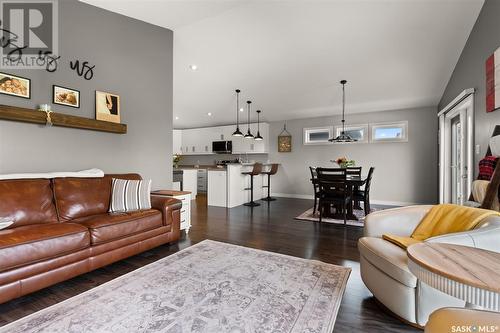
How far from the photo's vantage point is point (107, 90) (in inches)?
125

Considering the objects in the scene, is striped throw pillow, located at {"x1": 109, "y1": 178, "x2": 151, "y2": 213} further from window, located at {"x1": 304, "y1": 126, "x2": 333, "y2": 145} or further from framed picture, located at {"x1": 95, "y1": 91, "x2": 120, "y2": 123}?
window, located at {"x1": 304, "y1": 126, "x2": 333, "y2": 145}

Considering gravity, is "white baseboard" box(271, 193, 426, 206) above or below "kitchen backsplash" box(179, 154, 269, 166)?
below

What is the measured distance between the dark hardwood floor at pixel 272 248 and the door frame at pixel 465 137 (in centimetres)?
169

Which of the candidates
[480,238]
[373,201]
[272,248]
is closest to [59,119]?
[272,248]

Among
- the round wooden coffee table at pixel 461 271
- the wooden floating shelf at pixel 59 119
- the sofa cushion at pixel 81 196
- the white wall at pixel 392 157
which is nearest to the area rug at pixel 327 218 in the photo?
the white wall at pixel 392 157

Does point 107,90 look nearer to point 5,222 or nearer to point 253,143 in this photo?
point 5,222

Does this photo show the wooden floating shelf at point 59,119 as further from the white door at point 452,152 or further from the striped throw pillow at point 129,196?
the white door at point 452,152

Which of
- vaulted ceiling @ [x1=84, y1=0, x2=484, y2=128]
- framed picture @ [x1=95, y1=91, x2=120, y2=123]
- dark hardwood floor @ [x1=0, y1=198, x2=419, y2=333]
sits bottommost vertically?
dark hardwood floor @ [x1=0, y1=198, x2=419, y2=333]

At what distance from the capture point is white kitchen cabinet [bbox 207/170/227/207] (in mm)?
5781

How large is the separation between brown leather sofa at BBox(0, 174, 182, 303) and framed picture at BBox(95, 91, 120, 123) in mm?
794

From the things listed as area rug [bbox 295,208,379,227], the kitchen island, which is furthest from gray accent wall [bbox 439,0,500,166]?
the kitchen island

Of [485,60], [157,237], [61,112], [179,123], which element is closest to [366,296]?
[157,237]

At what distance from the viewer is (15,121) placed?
93.7 inches

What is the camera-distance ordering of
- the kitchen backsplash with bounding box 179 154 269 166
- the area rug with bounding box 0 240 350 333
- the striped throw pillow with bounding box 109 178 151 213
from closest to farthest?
the area rug with bounding box 0 240 350 333
the striped throw pillow with bounding box 109 178 151 213
the kitchen backsplash with bounding box 179 154 269 166
